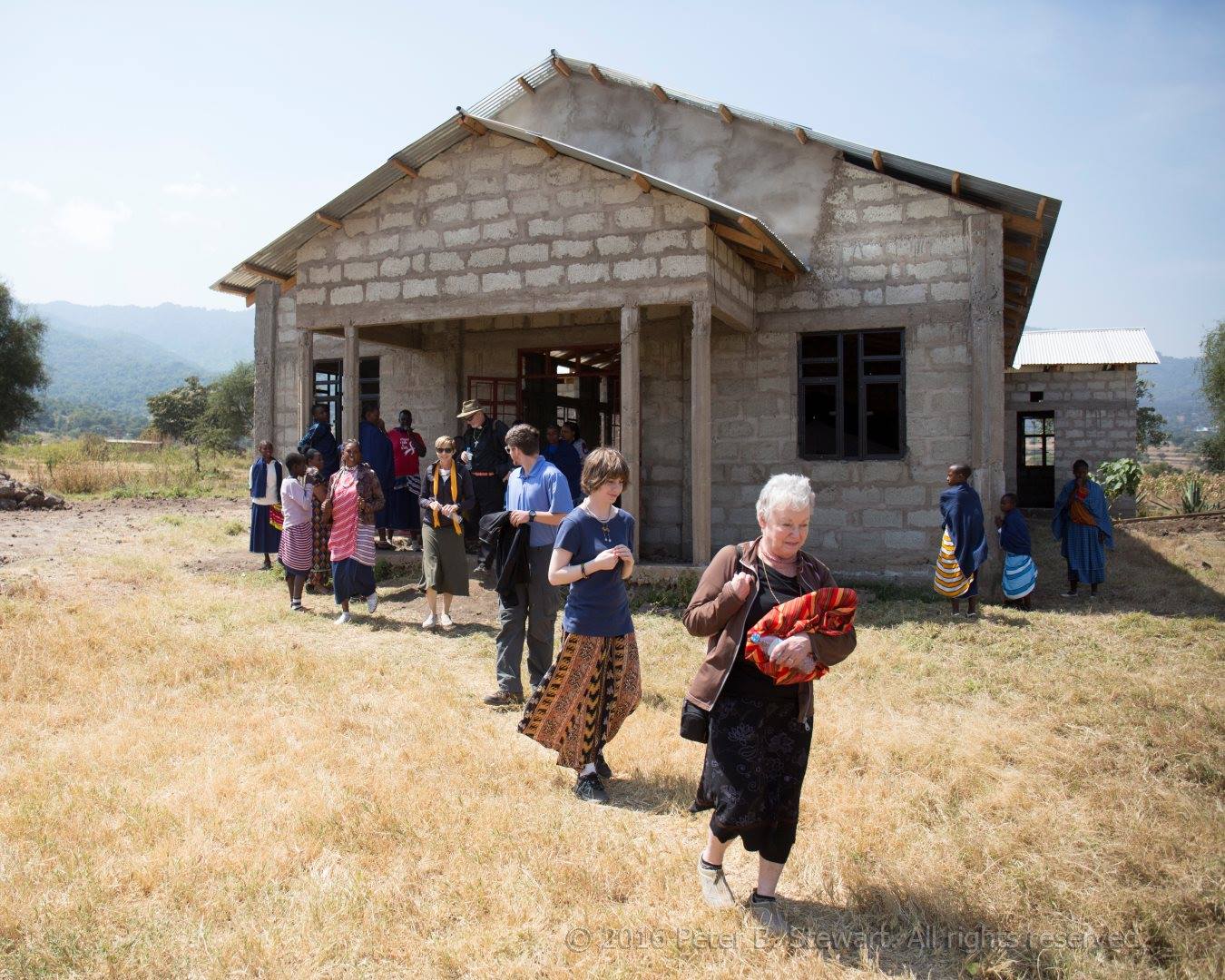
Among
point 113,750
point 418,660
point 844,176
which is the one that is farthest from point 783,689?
point 844,176

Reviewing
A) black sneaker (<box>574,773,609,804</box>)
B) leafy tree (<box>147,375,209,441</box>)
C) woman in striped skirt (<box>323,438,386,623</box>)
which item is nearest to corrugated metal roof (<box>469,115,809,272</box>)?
woman in striped skirt (<box>323,438,386,623</box>)

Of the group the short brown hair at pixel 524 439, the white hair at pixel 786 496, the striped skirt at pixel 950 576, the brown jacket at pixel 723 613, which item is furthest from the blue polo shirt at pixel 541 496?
the striped skirt at pixel 950 576

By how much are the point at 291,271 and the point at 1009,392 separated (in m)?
17.2

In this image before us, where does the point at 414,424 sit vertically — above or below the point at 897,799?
above

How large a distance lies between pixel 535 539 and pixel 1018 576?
242 inches

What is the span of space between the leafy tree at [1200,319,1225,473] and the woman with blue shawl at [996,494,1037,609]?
2969 cm

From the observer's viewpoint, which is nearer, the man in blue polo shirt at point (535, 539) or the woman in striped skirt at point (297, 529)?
the man in blue polo shirt at point (535, 539)

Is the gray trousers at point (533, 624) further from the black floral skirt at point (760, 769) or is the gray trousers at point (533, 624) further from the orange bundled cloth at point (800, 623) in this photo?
the orange bundled cloth at point (800, 623)

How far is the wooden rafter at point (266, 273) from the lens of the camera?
11.5 metres

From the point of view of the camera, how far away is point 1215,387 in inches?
1336

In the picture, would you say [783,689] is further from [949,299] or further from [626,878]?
[949,299]

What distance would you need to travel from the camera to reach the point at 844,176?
10.6 m

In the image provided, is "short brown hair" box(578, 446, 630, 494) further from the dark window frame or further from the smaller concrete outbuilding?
the smaller concrete outbuilding

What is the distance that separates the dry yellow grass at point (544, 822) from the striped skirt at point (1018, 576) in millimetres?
2063
